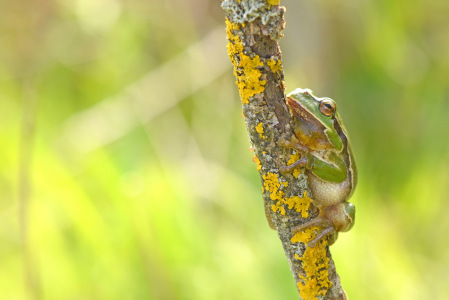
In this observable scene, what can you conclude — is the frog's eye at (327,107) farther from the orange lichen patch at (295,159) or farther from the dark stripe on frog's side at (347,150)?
the orange lichen patch at (295,159)

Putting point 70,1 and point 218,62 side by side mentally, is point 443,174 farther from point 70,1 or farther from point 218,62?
point 70,1

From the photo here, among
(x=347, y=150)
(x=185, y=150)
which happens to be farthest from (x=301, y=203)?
(x=185, y=150)

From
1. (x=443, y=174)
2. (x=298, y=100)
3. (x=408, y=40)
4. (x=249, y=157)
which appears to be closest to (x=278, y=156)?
(x=298, y=100)

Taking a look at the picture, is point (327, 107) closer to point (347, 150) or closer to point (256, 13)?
point (347, 150)

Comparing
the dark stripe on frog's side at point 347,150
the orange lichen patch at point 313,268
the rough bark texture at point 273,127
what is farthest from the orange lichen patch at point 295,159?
the dark stripe on frog's side at point 347,150

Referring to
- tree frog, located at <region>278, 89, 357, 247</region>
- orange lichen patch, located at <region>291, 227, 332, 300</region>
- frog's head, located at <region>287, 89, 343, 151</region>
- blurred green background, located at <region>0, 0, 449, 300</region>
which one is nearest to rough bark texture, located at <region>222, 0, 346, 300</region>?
orange lichen patch, located at <region>291, 227, 332, 300</region>

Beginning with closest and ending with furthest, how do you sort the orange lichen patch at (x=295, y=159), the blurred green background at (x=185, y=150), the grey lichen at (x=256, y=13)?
1. the grey lichen at (x=256, y=13)
2. the orange lichen patch at (x=295, y=159)
3. the blurred green background at (x=185, y=150)

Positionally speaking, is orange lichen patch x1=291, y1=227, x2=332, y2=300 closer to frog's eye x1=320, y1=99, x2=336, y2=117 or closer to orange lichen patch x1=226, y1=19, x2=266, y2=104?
orange lichen patch x1=226, y1=19, x2=266, y2=104
